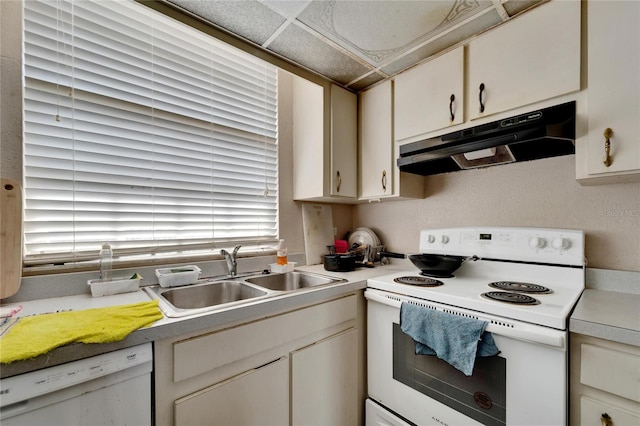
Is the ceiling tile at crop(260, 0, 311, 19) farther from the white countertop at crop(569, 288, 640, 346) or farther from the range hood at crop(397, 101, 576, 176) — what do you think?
the white countertop at crop(569, 288, 640, 346)

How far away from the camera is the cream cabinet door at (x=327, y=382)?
124 centimetres

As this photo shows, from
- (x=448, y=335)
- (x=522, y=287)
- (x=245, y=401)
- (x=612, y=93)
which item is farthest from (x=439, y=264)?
(x=245, y=401)

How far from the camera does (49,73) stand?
1180 millimetres

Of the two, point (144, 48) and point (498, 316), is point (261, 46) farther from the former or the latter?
point (498, 316)

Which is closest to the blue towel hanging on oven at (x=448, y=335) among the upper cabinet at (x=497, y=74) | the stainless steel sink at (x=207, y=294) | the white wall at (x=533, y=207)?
the stainless steel sink at (x=207, y=294)

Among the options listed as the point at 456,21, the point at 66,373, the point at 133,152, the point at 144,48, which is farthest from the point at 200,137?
the point at 456,21

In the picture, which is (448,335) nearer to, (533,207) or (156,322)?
(533,207)

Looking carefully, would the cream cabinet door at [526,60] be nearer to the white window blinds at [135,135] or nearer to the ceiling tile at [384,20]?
the ceiling tile at [384,20]

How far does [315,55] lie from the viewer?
5.46ft

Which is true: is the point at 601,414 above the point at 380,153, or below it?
below

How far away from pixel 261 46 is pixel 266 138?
57 cm

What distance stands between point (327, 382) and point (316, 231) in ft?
3.49

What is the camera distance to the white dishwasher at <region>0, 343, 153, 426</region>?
67cm

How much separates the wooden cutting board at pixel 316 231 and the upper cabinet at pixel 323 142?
192 mm
